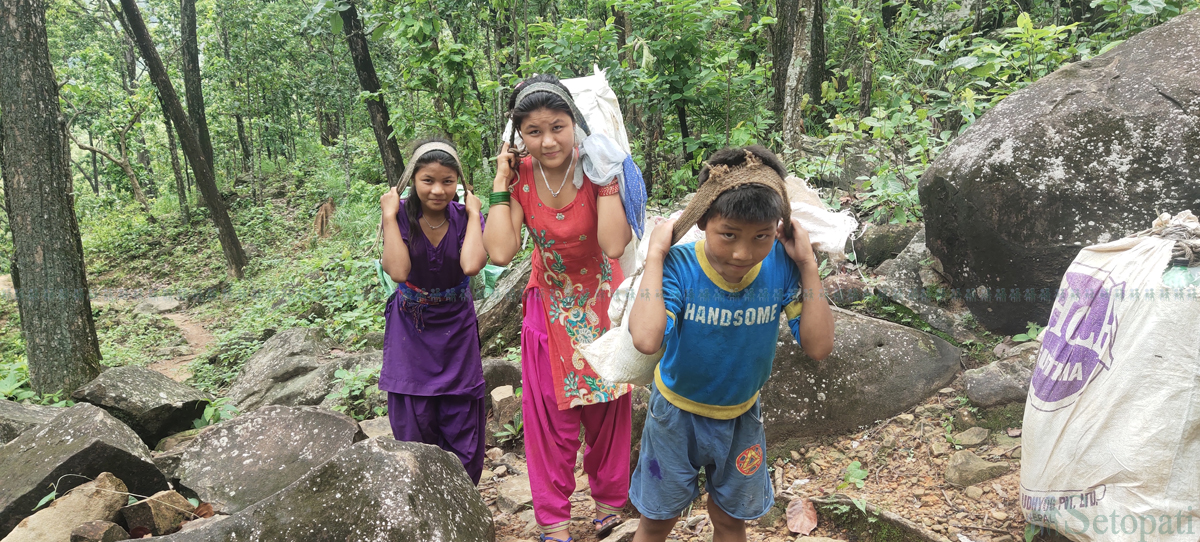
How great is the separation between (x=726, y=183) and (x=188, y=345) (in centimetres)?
916

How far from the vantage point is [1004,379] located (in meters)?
3.37

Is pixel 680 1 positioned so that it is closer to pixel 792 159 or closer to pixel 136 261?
pixel 792 159

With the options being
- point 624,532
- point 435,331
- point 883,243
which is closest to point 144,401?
point 435,331

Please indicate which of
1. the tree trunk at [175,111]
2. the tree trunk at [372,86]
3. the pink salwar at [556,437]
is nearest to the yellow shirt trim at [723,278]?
the pink salwar at [556,437]

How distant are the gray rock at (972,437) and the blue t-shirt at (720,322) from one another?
1.74 metres

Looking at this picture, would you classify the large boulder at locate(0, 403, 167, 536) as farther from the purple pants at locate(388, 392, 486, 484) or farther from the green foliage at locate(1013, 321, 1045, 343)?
the green foliage at locate(1013, 321, 1045, 343)

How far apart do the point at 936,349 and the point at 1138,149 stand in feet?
4.20

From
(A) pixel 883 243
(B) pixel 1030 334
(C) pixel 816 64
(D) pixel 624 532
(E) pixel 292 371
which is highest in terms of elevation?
(C) pixel 816 64

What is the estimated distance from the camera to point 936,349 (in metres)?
3.63

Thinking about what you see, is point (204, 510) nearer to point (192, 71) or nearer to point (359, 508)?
point (359, 508)

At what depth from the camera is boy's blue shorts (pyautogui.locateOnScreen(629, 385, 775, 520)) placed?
6.93ft

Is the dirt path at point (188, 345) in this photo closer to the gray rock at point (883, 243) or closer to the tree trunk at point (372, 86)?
the tree trunk at point (372, 86)

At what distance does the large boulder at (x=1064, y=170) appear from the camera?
126 inches

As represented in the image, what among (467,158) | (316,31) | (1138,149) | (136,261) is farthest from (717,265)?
(136,261)
